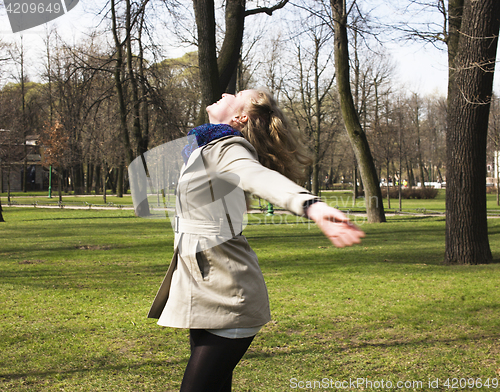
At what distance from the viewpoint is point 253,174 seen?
1.69 metres

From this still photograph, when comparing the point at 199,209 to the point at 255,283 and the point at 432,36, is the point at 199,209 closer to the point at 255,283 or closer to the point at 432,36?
the point at 255,283

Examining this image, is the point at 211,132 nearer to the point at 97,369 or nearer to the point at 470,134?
the point at 97,369

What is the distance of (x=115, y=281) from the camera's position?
779 cm

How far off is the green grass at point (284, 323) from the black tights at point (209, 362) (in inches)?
76.5

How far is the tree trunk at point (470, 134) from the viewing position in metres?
8.49

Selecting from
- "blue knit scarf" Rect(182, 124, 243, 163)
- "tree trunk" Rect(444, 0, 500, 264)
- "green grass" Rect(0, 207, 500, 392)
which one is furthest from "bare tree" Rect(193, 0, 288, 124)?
"blue knit scarf" Rect(182, 124, 243, 163)

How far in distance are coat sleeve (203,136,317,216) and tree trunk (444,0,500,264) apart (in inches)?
309

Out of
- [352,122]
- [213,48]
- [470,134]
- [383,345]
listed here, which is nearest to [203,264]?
[383,345]

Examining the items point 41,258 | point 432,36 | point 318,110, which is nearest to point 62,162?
point 318,110

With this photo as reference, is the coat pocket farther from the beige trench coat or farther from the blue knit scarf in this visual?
the blue knit scarf

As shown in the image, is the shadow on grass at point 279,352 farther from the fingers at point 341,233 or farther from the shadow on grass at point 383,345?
the fingers at point 341,233

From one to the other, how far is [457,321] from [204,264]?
15.0ft

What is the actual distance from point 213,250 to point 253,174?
410mm

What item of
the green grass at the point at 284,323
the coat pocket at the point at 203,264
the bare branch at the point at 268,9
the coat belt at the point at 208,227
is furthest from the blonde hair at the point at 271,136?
the bare branch at the point at 268,9
